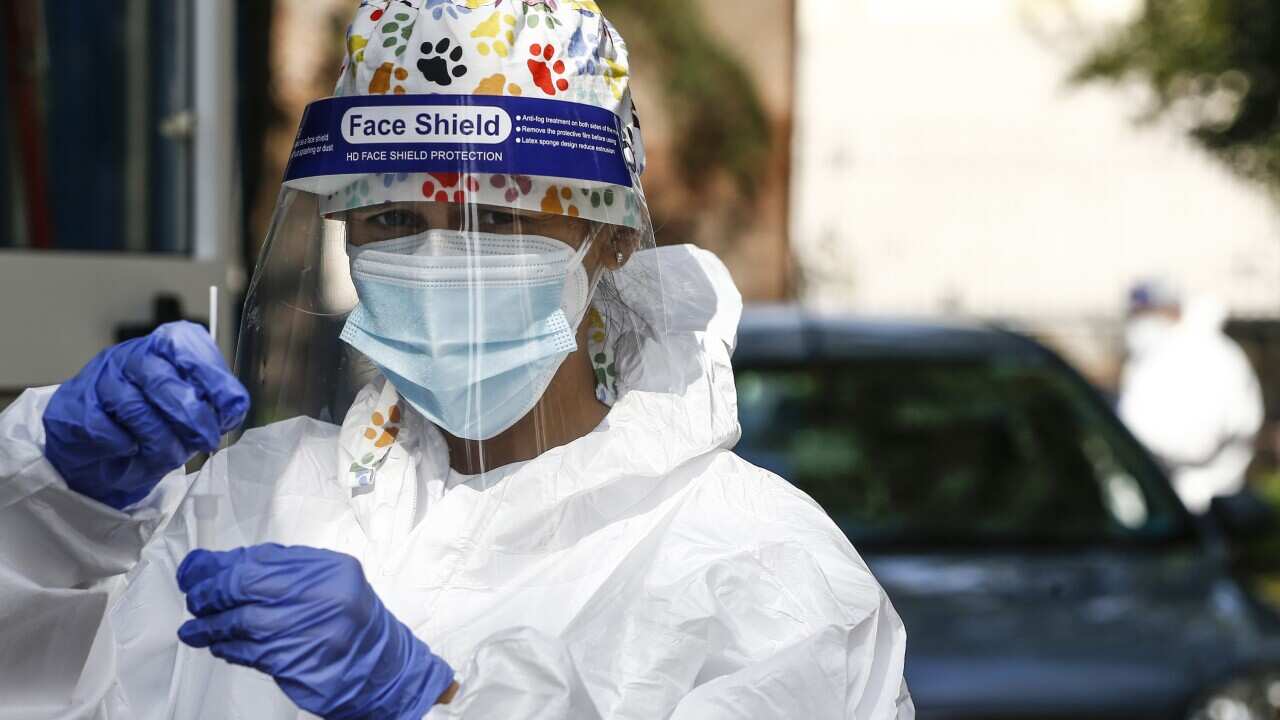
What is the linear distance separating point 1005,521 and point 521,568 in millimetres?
2430

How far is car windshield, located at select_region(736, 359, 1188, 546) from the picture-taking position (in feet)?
12.4

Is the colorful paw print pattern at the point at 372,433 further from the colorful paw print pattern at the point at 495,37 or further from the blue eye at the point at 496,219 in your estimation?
the colorful paw print pattern at the point at 495,37

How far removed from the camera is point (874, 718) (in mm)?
1568

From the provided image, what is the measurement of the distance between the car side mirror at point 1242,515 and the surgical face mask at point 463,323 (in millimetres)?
2583

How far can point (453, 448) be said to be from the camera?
5.80ft

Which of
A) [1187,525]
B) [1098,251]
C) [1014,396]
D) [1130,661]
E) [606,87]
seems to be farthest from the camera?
[1098,251]

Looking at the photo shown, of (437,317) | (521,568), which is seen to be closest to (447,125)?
(437,317)

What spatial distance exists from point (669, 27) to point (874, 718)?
24.4 feet

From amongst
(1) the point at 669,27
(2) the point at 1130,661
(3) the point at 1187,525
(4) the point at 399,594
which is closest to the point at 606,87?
(4) the point at 399,594

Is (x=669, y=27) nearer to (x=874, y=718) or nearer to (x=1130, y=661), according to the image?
(x=1130, y=661)

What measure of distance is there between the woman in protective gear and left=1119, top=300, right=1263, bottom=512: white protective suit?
525cm

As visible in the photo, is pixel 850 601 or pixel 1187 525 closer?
pixel 850 601

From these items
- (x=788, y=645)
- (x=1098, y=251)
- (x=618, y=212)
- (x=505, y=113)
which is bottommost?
(x=1098, y=251)

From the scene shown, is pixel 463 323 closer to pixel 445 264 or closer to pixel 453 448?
pixel 445 264
